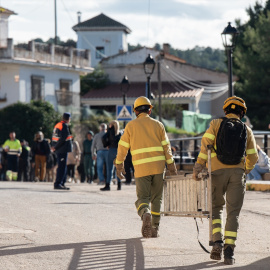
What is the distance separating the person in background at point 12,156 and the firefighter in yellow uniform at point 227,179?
18.0m

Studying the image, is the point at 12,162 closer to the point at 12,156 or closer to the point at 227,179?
the point at 12,156

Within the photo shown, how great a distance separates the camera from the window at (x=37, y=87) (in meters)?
43.9

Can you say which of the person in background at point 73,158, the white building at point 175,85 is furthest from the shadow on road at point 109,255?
the white building at point 175,85

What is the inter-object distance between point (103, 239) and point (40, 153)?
1614 cm

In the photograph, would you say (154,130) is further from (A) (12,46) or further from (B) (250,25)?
(B) (250,25)

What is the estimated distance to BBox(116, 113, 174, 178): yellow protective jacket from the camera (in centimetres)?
915

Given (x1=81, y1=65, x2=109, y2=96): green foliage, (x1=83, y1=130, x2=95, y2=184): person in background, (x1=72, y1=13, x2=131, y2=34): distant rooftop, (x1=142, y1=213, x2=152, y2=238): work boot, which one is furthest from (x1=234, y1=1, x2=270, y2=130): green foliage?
(x1=142, y1=213, x2=152, y2=238): work boot

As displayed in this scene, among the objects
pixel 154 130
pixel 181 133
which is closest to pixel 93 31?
pixel 181 133

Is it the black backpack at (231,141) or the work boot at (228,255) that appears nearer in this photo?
the work boot at (228,255)

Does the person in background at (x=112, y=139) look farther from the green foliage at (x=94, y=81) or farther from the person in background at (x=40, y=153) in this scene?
the green foliage at (x=94, y=81)

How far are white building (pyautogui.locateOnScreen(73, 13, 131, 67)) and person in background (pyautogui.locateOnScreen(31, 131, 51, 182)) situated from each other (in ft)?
178

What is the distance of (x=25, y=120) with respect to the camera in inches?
1590

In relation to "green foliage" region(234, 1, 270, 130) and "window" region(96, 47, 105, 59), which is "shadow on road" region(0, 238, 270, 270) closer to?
"green foliage" region(234, 1, 270, 130)

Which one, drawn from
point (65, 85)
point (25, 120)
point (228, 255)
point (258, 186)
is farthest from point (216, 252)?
point (65, 85)
